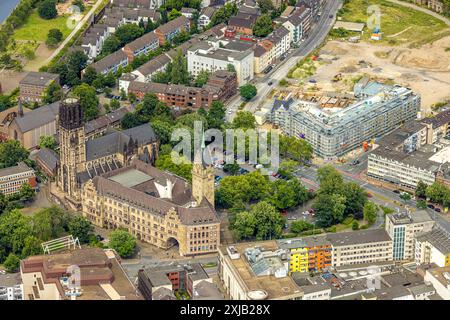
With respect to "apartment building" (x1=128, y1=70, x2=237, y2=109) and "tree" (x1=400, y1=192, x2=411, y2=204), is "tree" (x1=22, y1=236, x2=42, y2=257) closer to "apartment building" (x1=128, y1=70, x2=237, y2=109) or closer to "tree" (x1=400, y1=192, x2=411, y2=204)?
"tree" (x1=400, y1=192, x2=411, y2=204)

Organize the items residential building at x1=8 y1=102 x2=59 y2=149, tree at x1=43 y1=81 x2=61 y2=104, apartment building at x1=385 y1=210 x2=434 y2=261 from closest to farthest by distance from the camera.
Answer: apartment building at x1=385 y1=210 x2=434 y2=261 → residential building at x1=8 y1=102 x2=59 y2=149 → tree at x1=43 y1=81 x2=61 y2=104

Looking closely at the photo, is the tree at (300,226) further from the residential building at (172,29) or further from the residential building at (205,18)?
the residential building at (205,18)

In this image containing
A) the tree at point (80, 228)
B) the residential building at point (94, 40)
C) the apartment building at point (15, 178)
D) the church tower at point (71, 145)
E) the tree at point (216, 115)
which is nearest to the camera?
the tree at point (80, 228)

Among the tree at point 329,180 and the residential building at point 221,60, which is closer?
the tree at point 329,180

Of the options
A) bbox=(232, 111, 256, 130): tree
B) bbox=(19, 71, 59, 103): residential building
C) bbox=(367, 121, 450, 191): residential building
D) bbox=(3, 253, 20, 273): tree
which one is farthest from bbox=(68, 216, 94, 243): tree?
bbox=(19, 71, 59, 103): residential building

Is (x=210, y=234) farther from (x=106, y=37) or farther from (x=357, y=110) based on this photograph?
(x=106, y=37)

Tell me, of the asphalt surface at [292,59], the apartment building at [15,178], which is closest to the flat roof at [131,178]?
the apartment building at [15,178]
